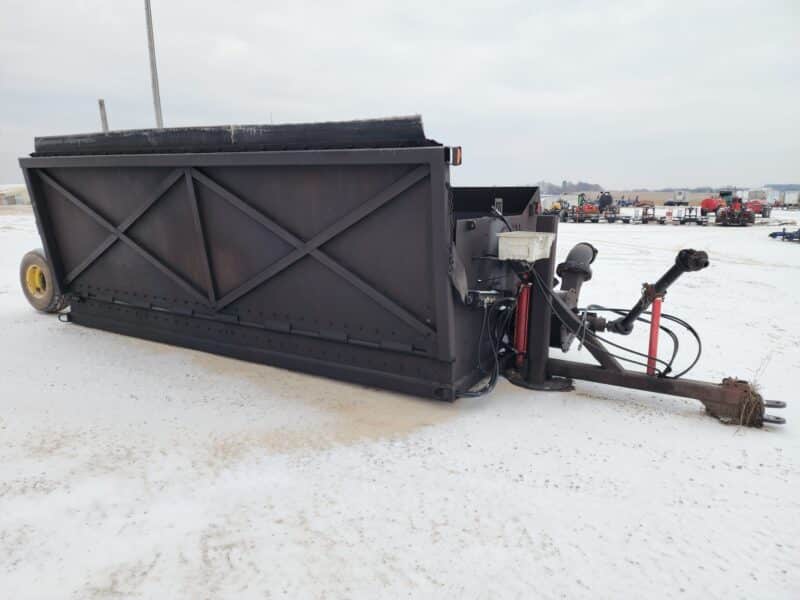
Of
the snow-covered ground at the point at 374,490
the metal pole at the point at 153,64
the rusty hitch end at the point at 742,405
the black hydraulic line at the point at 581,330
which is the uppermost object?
the metal pole at the point at 153,64

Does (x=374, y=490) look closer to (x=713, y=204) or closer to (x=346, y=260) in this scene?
(x=346, y=260)

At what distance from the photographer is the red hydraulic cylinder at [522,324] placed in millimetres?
4059

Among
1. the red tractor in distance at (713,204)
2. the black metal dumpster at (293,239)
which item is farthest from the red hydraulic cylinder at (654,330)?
the red tractor in distance at (713,204)

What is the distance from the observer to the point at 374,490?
2.75 m

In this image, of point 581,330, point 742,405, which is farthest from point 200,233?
point 742,405

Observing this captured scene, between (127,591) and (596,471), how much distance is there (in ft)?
7.80

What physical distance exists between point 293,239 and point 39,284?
14.8 ft

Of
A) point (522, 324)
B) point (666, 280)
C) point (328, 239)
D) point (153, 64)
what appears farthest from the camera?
point (153, 64)

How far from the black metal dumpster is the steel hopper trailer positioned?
13 millimetres

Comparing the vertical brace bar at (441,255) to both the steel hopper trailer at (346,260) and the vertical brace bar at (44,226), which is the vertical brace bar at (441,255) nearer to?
the steel hopper trailer at (346,260)

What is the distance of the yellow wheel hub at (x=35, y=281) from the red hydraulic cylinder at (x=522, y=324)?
5897mm

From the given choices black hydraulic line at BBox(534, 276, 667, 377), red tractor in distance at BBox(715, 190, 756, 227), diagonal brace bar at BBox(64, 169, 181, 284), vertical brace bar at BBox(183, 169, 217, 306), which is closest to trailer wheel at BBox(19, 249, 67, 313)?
diagonal brace bar at BBox(64, 169, 181, 284)

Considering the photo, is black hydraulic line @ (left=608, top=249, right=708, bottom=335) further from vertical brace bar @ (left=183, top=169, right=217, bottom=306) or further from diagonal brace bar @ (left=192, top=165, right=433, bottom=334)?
vertical brace bar @ (left=183, top=169, right=217, bottom=306)

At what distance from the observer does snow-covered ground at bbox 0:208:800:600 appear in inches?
84.4
